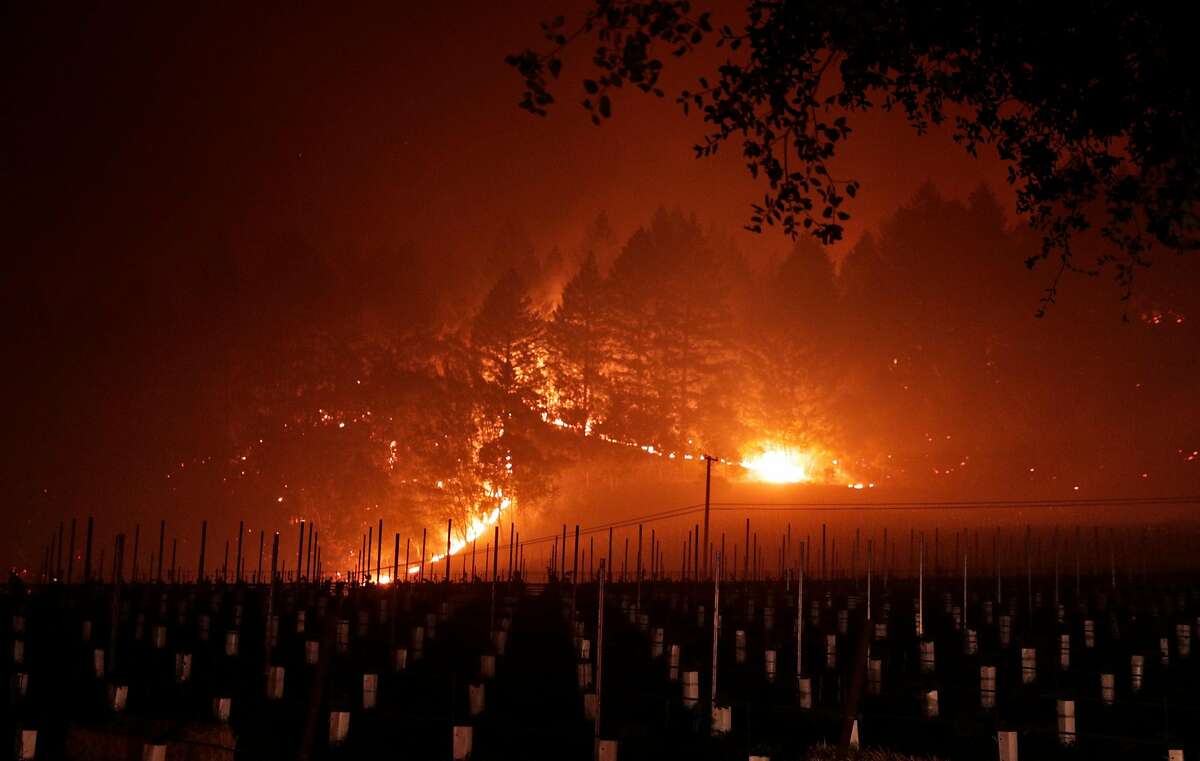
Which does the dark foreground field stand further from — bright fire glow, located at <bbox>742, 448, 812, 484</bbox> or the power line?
bright fire glow, located at <bbox>742, 448, 812, 484</bbox>

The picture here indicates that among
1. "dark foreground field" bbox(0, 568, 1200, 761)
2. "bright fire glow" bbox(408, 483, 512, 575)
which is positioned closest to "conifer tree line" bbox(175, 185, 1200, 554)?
"bright fire glow" bbox(408, 483, 512, 575)

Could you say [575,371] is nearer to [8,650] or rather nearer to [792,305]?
[792,305]

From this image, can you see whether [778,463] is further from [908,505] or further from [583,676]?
[583,676]

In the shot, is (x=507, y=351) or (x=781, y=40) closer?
(x=781, y=40)

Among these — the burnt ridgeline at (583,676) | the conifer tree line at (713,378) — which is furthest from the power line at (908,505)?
the burnt ridgeline at (583,676)

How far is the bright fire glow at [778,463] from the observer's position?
47.1m

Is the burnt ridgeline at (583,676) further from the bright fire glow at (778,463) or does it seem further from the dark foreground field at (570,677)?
the bright fire glow at (778,463)

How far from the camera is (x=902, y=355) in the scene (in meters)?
48.2

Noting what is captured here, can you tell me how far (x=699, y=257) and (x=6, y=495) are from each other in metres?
31.3

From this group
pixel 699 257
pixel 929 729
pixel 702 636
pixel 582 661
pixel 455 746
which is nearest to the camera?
pixel 455 746

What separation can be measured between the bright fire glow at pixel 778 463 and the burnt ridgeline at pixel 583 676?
1927 centimetres

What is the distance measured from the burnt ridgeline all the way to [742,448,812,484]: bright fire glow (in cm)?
1927

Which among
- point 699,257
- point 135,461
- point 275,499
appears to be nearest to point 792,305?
point 699,257

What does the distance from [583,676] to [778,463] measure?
33.0 metres
